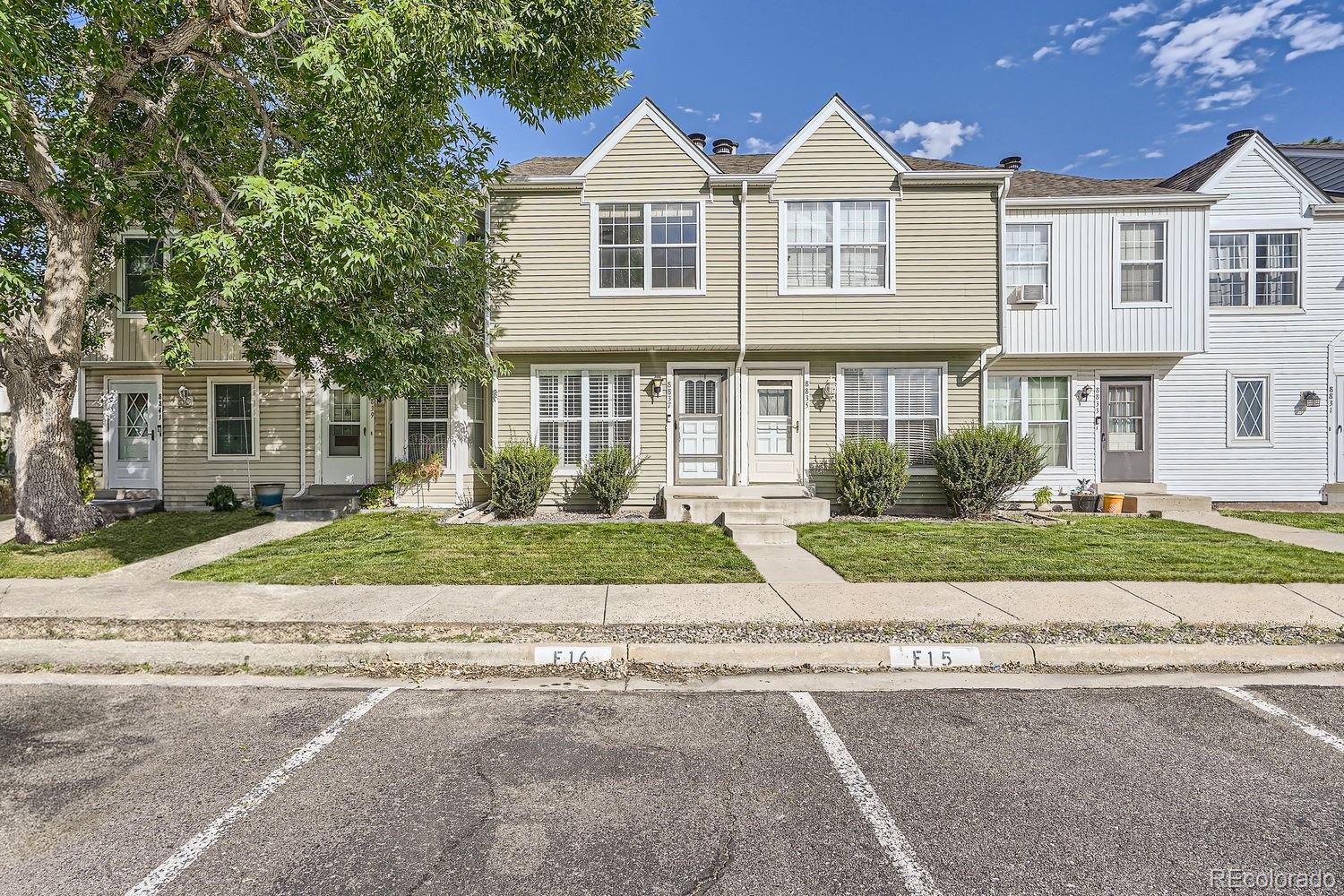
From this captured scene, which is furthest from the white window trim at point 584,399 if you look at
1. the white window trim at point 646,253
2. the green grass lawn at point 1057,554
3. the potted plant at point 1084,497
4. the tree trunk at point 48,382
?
the potted plant at point 1084,497

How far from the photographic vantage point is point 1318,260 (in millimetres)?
12703

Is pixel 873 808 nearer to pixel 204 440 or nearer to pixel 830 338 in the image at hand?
pixel 830 338

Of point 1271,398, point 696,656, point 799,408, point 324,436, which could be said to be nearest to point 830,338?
point 799,408

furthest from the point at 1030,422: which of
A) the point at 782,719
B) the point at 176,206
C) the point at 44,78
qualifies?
the point at 44,78

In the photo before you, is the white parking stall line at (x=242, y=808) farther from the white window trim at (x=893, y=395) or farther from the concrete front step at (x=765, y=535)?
the white window trim at (x=893, y=395)

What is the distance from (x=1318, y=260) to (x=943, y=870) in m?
16.9

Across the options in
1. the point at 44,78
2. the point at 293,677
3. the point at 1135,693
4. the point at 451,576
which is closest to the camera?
the point at 1135,693

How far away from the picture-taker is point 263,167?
8523mm

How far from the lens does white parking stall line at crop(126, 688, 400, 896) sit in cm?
239

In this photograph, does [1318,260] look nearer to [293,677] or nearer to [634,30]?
[634,30]

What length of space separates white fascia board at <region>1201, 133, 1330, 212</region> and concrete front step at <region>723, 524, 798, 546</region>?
11987mm

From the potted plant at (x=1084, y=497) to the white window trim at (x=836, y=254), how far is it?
572 centimetres

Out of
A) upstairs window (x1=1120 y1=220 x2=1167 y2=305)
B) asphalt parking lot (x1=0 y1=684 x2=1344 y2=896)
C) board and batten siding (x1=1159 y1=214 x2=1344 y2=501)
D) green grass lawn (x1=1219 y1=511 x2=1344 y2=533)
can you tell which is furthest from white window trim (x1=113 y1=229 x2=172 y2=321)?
green grass lawn (x1=1219 y1=511 x2=1344 y2=533)

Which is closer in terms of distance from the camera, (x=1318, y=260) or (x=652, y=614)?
(x=652, y=614)
